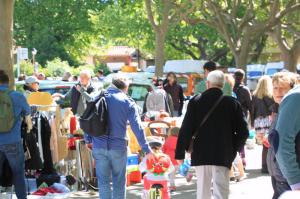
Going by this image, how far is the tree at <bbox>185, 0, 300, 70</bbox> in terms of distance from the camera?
26.2m

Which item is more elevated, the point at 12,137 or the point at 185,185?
the point at 12,137

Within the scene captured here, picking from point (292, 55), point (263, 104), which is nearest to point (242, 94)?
point (263, 104)

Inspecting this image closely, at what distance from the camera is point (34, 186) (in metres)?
10.0

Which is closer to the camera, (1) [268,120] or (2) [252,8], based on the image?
(1) [268,120]

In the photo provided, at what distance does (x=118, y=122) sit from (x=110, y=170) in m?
0.60

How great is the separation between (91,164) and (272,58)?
185ft

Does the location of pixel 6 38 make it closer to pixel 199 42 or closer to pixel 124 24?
pixel 124 24

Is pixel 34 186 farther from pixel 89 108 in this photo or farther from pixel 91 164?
pixel 89 108

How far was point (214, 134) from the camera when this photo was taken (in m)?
7.08

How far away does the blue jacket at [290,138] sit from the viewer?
16.3 ft

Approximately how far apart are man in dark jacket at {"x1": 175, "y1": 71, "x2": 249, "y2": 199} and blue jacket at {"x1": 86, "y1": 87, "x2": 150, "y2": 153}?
76 centimetres

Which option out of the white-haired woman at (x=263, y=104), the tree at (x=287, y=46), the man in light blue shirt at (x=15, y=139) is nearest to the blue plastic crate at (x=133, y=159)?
the white-haired woman at (x=263, y=104)

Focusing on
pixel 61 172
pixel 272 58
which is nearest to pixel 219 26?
pixel 61 172

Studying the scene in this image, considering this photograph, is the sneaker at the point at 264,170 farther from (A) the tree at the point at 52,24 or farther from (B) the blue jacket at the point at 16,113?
(A) the tree at the point at 52,24
